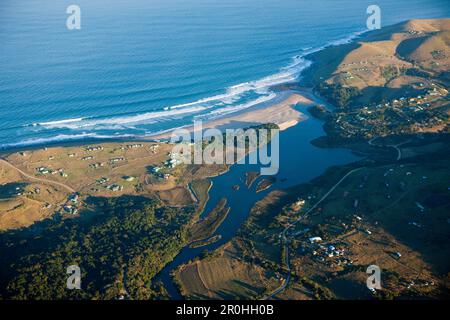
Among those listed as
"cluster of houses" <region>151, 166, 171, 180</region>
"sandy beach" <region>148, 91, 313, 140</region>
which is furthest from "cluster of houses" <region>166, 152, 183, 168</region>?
"sandy beach" <region>148, 91, 313, 140</region>

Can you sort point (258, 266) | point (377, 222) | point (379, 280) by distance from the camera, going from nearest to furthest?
point (379, 280) → point (258, 266) → point (377, 222)

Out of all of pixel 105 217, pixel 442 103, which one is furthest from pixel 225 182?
pixel 442 103

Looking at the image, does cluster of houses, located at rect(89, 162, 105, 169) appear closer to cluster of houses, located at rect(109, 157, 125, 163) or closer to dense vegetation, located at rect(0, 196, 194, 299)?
cluster of houses, located at rect(109, 157, 125, 163)

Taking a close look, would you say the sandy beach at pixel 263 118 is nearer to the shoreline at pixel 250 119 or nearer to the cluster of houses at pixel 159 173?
the shoreline at pixel 250 119

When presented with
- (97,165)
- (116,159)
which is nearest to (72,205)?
(97,165)
